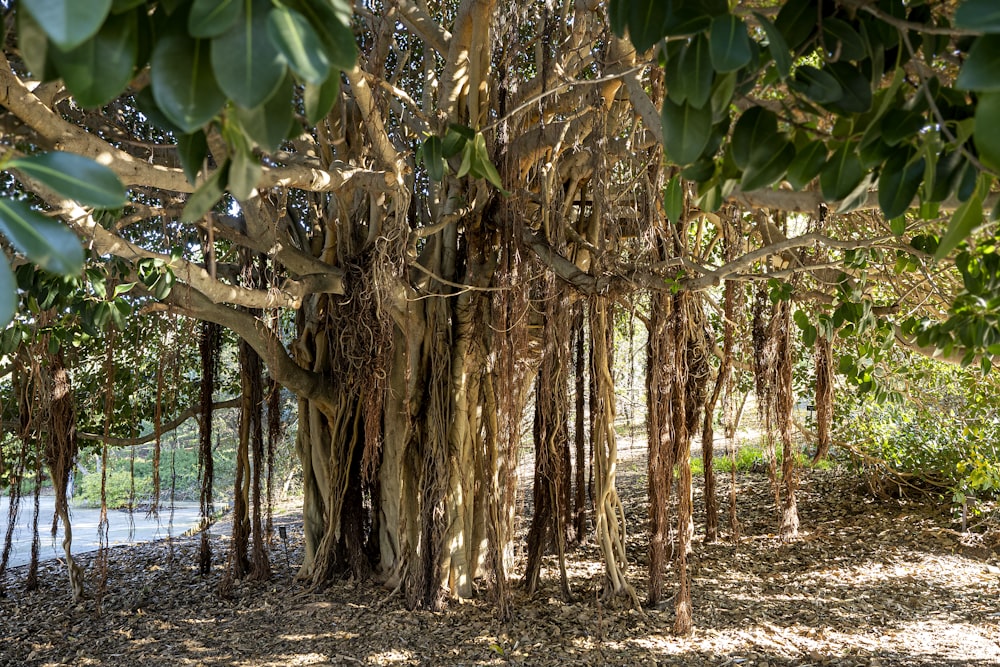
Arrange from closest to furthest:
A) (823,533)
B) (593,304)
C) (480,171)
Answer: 1. (480,171)
2. (593,304)
3. (823,533)

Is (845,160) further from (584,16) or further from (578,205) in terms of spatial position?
(578,205)

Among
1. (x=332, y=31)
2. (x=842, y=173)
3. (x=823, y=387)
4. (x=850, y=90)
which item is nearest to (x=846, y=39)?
(x=850, y=90)

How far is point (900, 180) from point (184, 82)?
0.80 meters

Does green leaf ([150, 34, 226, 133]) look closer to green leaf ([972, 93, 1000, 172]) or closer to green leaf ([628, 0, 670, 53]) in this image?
green leaf ([628, 0, 670, 53])

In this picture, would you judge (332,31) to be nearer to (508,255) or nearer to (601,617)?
(508,255)

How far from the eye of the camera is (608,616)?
3.27 meters

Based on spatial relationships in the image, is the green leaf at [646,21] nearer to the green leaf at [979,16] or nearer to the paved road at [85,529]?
the green leaf at [979,16]

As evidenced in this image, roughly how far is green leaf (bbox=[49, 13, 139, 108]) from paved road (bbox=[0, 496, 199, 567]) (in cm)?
502

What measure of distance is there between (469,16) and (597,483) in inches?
82.1

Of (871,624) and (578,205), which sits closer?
(871,624)

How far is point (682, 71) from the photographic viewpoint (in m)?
0.79

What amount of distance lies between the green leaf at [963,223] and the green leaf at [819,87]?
19 centimetres

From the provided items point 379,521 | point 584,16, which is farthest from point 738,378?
point 584,16

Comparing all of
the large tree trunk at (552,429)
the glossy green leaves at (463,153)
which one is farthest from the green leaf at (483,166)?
the large tree trunk at (552,429)
